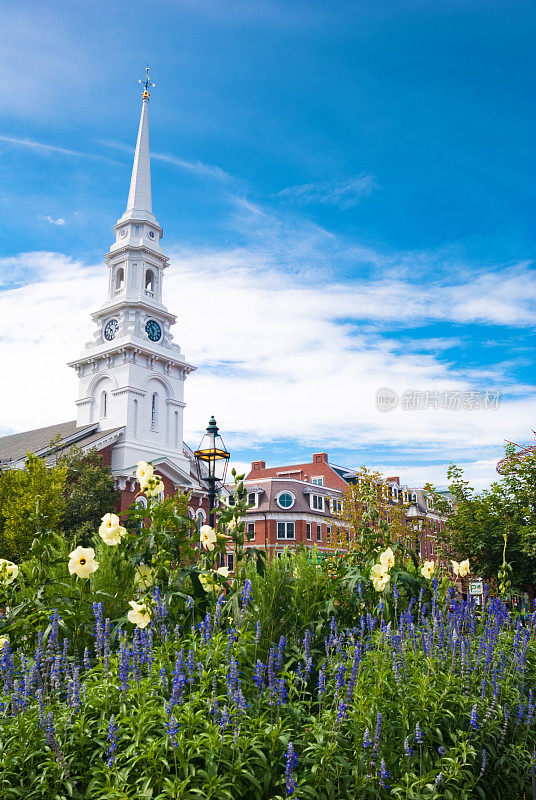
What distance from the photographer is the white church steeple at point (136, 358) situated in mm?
46750

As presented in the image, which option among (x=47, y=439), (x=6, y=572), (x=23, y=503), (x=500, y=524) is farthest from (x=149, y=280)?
(x=6, y=572)

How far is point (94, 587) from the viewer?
20.6 feet

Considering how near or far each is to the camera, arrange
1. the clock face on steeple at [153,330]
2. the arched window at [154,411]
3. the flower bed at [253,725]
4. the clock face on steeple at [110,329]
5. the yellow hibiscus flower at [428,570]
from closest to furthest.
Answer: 1. the flower bed at [253,725]
2. the yellow hibiscus flower at [428,570]
3. the arched window at [154,411]
4. the clock face on steeple at [110,329]
5. the clock face on steeple at [153,330]

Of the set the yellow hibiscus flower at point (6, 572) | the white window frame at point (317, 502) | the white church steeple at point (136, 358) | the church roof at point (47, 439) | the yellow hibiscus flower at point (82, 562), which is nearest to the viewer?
the yellow hibiscus flower at point (82, 562)

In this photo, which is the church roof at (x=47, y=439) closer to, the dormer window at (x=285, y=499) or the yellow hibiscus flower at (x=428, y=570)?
the dormer window at (x=285, y=499)

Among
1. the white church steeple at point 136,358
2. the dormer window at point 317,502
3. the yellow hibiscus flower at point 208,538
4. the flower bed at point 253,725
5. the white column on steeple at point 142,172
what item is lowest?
the flower bed at point 253,725

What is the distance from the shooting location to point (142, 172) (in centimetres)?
5538

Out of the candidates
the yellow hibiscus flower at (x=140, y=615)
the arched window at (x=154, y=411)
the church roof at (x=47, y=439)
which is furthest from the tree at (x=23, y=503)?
the yellow hibiscus flower at (x=140, y=615)

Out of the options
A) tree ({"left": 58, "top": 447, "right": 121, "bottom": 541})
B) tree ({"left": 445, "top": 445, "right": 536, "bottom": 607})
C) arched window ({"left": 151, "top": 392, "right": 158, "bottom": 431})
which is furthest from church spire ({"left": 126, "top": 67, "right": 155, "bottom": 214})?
tree ({"left": 445, "top": 445, "right": 536, "bottom": 607})

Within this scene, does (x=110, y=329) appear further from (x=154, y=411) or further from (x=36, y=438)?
(x=36, y=438)

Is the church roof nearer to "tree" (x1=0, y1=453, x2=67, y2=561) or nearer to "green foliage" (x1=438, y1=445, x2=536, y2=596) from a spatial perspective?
"tree" (x1=0, y1=453, x2=67, y2=561)

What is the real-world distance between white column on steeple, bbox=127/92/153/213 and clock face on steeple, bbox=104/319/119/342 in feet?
33.4

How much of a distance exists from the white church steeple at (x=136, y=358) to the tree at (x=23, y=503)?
14.8 m

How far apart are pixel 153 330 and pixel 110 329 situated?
3.40 meters
